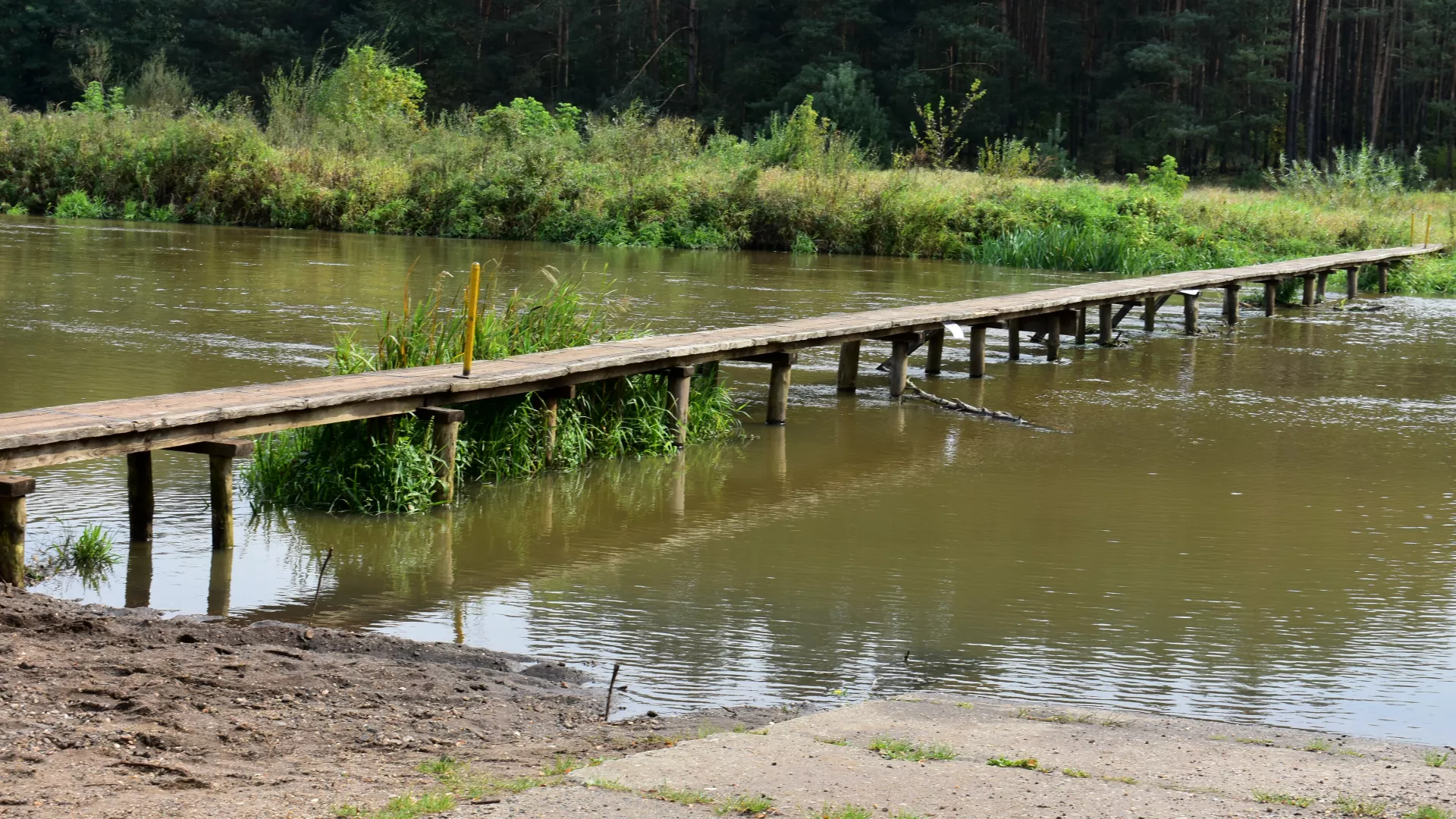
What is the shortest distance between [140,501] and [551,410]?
314 cm

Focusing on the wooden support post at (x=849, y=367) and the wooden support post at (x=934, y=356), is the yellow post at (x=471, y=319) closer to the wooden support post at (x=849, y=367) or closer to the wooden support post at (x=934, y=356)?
the wooden support post at (x=849, y=367)

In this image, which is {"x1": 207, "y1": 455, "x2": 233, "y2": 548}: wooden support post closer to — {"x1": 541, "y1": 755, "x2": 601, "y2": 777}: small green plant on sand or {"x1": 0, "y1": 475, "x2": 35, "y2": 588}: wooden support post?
{"x1": 0, "y1": 475, "x2": 35, "y2": 588}: wooden support post

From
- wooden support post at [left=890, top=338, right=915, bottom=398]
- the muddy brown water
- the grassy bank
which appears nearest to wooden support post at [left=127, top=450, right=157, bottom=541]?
the muddy brown water

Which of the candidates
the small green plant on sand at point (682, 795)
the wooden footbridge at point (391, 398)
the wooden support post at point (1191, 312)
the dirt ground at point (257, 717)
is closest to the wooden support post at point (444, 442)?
the wooden footbridge at point (391, 398)

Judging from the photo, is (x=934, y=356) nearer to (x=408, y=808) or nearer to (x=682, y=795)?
(x=682, y=795)

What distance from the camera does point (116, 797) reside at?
14.5 ft

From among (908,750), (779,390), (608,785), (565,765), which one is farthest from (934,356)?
(608,785)

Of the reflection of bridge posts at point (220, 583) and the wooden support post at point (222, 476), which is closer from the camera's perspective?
the reflection of bridge posts at point (220, 583)

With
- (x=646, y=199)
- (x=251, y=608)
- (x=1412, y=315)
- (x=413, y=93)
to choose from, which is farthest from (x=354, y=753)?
(x=413, y=93)

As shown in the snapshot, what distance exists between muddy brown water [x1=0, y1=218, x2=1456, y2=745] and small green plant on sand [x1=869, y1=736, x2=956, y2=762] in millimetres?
1149

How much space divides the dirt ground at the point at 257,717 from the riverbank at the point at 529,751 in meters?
0.01

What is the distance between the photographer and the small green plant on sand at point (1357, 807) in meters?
4.61

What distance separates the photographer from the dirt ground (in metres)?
4.54

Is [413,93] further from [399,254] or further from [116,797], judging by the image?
[116,797]
